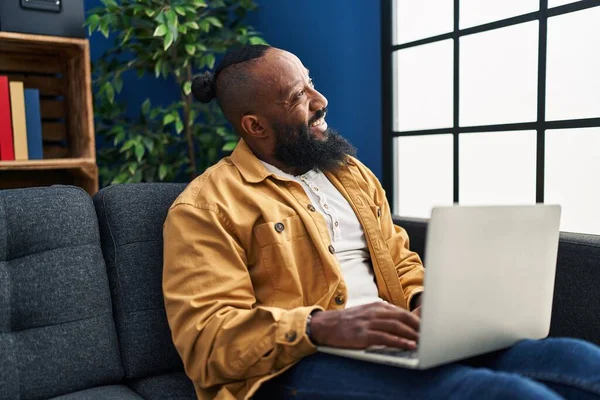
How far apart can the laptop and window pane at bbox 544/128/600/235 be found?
94cm

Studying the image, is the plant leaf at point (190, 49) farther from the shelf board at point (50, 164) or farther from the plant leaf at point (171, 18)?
the shelf board at point (50, 164)

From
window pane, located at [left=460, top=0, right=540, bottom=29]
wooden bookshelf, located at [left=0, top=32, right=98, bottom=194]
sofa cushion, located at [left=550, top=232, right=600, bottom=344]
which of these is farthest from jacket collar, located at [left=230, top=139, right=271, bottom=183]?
window pane, located at [left=460, top=0, right=540, bottom=29]

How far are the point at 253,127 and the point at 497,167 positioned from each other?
105cm

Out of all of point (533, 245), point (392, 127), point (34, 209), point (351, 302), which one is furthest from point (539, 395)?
point (392, 127)

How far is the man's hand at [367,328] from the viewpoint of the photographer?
0.94m

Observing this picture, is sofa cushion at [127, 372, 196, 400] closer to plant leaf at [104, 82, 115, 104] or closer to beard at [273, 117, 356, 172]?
beard at [273, 117, 356, 172]

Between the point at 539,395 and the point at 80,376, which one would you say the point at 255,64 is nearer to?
the point at 80,376

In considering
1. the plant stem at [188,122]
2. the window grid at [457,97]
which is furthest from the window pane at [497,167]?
the plant stem at [188,122]

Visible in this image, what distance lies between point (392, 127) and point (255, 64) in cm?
110

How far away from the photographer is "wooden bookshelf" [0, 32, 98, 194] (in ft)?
7.03

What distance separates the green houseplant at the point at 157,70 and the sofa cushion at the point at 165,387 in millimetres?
1165

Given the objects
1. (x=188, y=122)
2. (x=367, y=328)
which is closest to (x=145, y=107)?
(x=188, y=122)

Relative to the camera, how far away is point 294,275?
119 centimetres

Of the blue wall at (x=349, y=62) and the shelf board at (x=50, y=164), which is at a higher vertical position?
the blue wall at (x=349, y=62)
